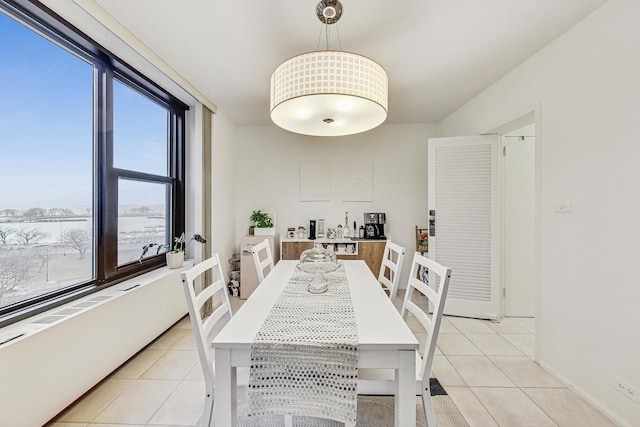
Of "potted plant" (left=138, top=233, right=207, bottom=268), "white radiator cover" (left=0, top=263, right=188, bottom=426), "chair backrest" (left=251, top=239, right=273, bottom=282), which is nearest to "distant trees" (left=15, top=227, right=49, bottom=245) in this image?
"white radiator cover" (left=0, top=263, right=188, bottom=426)

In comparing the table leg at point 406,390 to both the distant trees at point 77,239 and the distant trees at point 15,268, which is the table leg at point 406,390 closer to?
the distant trees at point 15,268

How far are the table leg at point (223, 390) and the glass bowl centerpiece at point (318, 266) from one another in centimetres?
65

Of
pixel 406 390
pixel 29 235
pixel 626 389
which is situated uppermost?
pixel 29 235

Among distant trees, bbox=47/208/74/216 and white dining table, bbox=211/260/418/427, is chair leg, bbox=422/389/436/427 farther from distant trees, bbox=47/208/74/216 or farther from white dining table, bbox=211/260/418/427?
distant trees, bbox=47/208/74/216

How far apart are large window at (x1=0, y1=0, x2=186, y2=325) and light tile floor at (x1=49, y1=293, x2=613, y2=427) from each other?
2.27 feet

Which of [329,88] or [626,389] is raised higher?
[329,88]

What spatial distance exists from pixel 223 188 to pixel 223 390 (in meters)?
3.10

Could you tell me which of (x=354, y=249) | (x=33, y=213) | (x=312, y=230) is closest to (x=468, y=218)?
(x=354, y=249)

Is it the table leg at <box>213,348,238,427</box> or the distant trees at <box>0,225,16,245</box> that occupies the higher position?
the distant trees at <box>0,225,16,245</box>

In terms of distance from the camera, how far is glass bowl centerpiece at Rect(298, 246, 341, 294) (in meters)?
1.64

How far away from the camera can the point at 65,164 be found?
6.35ft

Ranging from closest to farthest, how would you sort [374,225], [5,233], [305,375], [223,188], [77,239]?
1. [305,375]
2. [5,233]
3. [77,239]
4. [223,188]
5. [374,225]

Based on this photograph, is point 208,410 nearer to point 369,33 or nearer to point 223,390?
point 223,390

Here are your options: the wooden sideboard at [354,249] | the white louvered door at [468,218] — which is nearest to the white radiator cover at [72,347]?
the wooden sideboard at [354,249]
